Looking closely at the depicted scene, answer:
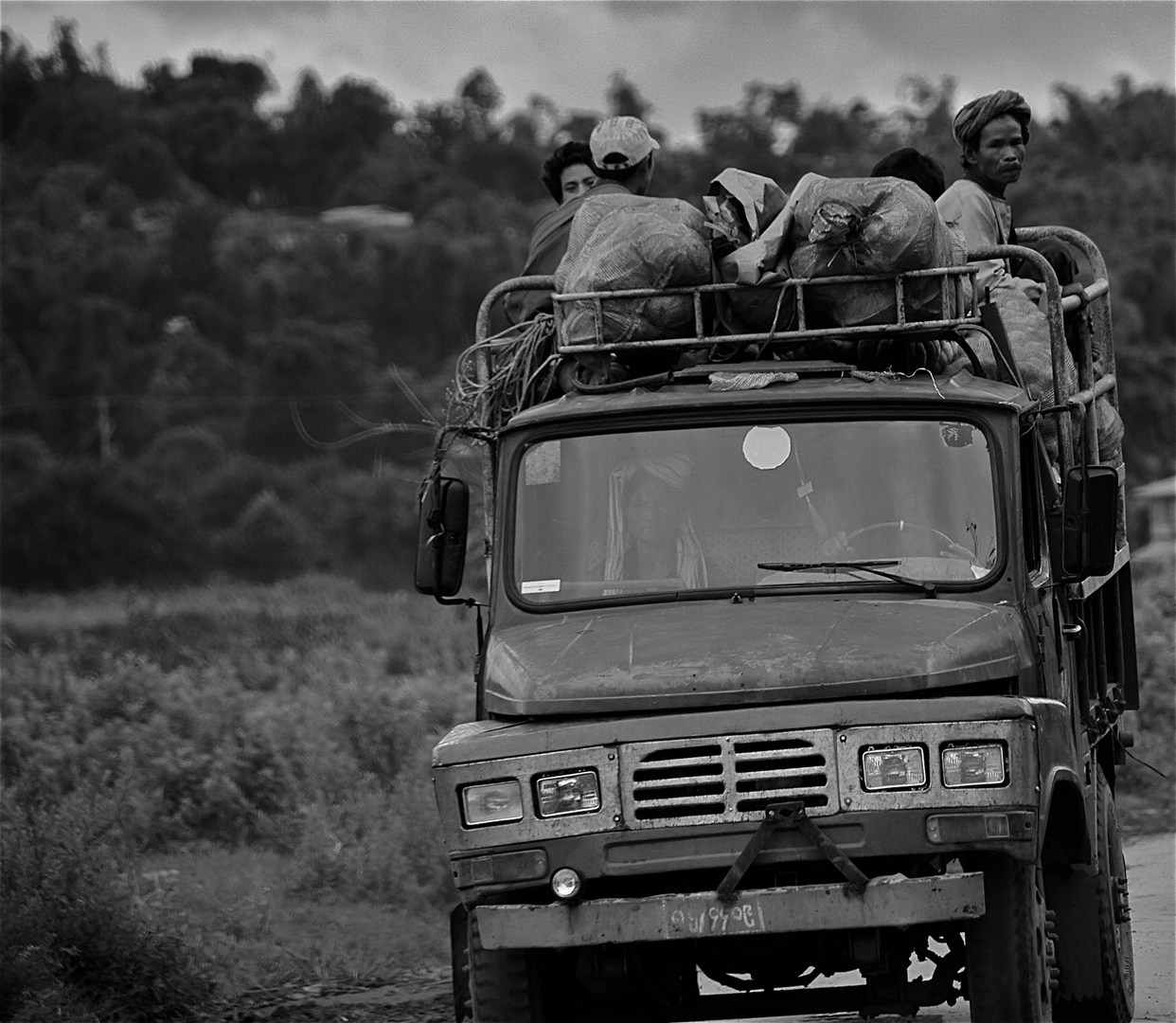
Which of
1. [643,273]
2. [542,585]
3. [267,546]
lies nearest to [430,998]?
[542,585]

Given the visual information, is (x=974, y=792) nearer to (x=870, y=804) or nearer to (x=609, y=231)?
(x=870, y=804)

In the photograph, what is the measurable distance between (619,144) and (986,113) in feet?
4.91

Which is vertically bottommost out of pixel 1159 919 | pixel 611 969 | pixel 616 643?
pixel 1159 919

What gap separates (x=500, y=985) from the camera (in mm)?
5617

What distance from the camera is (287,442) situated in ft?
174

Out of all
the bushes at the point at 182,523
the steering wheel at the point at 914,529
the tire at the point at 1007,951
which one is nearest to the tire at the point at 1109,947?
the tire at the point at 1007,951

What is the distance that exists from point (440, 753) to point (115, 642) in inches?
905

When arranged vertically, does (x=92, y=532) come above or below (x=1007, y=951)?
above

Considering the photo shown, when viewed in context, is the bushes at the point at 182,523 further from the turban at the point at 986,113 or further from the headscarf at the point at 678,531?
the headscarf at the point at 678,531

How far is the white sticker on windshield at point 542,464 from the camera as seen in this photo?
642 centimetres

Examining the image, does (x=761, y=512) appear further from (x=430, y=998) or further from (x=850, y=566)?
(x=430, y=998)

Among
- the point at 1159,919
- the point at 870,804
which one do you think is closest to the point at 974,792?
the point at 870,804

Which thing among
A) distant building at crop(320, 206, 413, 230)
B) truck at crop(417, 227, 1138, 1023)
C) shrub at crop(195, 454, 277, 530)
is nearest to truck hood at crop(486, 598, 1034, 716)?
truck at crop(417, 227, 1138, 1023)

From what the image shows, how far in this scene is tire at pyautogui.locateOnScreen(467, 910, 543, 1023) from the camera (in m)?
5.61
